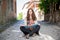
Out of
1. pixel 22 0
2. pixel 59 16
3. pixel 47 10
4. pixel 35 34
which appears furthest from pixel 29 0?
pixel 35 34

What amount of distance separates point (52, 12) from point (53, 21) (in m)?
0.90

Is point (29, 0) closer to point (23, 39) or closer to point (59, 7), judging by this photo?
point (59, 7)

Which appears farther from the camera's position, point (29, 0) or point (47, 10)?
point (29, 0)

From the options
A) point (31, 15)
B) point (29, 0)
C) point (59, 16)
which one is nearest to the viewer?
point (31, 15)

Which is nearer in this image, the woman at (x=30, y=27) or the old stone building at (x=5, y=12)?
the woman at (x=30, y=27)

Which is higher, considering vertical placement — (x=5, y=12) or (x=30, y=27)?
(x=5, y=12)

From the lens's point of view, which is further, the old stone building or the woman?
the old stone building

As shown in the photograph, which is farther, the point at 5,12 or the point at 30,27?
the point at 5,12

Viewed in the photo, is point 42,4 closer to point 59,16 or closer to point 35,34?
point 59,16

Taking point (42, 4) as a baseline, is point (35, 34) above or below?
below

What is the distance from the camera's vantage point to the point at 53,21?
1864 cm

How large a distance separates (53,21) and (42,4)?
223cm

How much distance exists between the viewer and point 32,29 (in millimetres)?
8516

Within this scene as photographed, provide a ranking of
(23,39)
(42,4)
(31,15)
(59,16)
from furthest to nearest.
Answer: (42,4) < (59,16) < (31,15) < (23,39)
